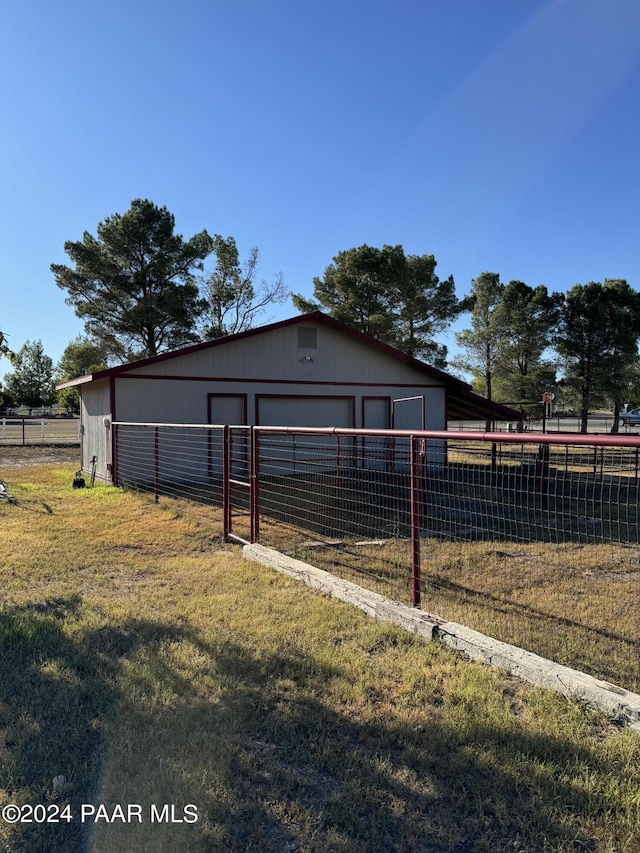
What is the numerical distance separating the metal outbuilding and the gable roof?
0.03 m

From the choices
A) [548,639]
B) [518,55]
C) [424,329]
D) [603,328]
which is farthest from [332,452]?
[603,328]

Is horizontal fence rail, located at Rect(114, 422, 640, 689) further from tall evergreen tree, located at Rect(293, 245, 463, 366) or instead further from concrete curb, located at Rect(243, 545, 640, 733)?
tall evergreen tree, located at Rect(293, 245, 463, 366)

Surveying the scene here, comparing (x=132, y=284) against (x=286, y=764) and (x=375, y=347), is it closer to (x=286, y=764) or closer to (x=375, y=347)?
(x=375, y=347)

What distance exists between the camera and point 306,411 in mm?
13102

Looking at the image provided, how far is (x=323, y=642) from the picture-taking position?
3.30 meters

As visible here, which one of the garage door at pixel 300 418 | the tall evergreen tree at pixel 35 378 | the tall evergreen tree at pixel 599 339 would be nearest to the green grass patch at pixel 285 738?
the garage door at pixel 300 418

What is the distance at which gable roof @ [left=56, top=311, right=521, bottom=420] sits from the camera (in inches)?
435

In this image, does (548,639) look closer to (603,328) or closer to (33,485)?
(33,485)

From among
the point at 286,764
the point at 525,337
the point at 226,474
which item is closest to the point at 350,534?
the point at 226,474

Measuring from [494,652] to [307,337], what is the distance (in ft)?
34.6

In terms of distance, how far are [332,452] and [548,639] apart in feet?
29.5

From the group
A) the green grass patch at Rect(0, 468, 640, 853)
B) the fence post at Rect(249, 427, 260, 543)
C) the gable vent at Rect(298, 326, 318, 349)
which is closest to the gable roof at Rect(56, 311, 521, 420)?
the gable vent at Rect(298, 326, 318, 349)

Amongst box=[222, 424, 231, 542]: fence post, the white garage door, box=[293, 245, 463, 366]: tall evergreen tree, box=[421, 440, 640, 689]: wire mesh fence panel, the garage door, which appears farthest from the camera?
box=[293, 245, 463, 366]: tall evergreen tree

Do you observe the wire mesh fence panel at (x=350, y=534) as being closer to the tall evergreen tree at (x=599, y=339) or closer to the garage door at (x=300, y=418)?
the garage door at (x=300, y=418)
